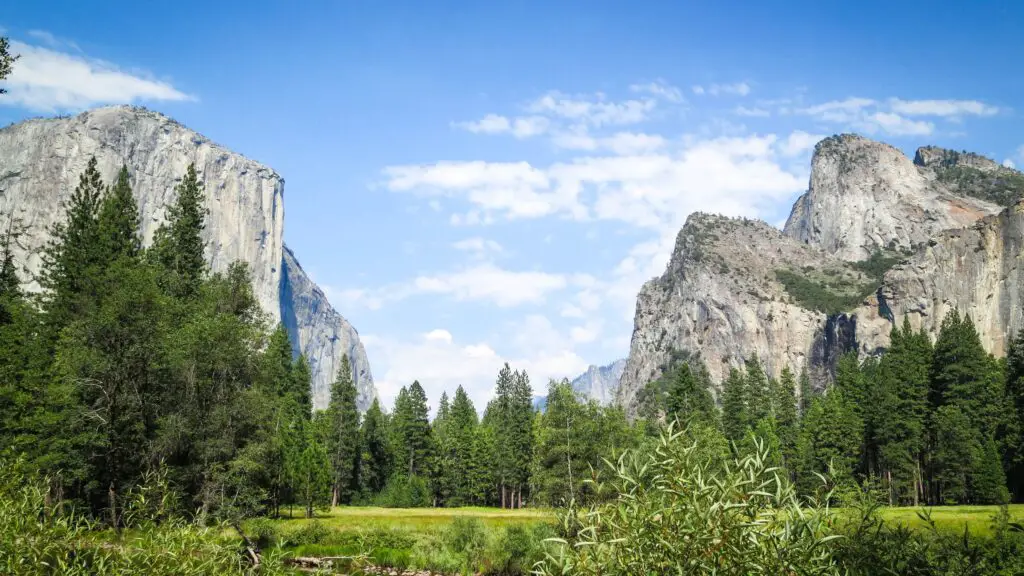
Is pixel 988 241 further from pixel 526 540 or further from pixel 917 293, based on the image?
pixel 526 540

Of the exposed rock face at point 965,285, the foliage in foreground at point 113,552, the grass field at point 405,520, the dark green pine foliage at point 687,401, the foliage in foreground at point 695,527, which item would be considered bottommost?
the grass field at point 405,520

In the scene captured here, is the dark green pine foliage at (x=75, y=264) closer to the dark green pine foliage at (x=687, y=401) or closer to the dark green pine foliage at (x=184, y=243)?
the dark green pine foliage at (x=184, y=243)

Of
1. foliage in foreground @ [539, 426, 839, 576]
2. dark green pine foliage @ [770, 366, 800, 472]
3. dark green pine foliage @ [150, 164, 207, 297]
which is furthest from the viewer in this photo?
dark green pine foliage @ [770, 366, 800, 472]

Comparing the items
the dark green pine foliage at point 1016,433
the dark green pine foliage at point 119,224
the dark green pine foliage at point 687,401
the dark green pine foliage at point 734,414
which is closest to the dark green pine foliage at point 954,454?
the dark green pine foliage at point 1016,433

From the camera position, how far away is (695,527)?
4703 millimetres

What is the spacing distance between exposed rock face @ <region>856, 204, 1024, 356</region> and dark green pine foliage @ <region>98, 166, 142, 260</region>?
5921 inches

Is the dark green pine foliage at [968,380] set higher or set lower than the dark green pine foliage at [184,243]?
lower

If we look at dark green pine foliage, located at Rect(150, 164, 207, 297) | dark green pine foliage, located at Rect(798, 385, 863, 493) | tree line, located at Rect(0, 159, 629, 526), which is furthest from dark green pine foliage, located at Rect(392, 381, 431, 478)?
dark green pine foliage, located at Rect(798, 385, 863, 493)

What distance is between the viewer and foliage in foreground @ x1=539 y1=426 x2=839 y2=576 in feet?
15.2

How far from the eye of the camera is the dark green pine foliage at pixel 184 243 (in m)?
50.6

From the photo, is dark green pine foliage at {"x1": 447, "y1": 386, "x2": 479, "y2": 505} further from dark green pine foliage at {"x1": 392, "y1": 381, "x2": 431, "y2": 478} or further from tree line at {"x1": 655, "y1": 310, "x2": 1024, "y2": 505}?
tree line at {"x1": 655, "y1": 310, "x2": 1024, "y2": 505}

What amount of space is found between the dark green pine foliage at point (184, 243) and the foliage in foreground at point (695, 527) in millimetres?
49709

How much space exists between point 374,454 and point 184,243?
46.3 m

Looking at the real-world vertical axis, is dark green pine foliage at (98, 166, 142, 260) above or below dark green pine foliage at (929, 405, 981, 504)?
above
